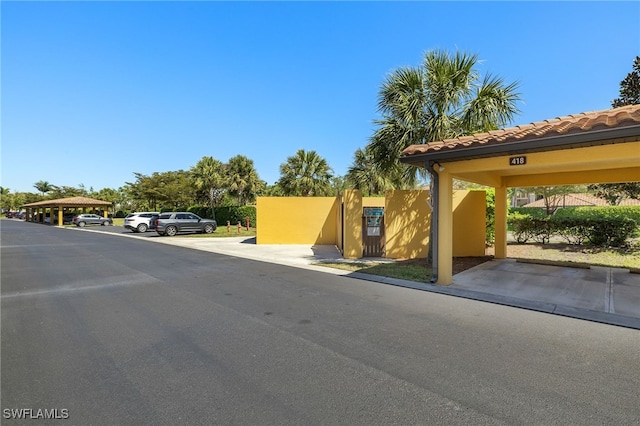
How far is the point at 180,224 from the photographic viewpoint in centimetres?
2300

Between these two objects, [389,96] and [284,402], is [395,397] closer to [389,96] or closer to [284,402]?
[284,402]

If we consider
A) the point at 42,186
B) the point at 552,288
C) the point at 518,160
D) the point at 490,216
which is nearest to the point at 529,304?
the point at 552,288

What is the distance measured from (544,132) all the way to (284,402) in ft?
20.8

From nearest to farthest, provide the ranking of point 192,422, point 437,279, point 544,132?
point 192,422 < point 544,132 < point 437,279

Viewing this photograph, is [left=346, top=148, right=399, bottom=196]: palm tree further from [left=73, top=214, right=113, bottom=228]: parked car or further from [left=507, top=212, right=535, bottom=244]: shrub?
[left=73, top=214, right=113, bottom=228]: parked car

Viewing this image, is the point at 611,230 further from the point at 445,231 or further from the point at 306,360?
the point at 306,360

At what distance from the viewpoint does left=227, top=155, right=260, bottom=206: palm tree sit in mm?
31047

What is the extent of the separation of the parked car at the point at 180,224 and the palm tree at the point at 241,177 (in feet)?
24.0

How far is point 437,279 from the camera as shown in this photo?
7777 millimetres

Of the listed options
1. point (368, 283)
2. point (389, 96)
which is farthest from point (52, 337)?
point (389, 96)

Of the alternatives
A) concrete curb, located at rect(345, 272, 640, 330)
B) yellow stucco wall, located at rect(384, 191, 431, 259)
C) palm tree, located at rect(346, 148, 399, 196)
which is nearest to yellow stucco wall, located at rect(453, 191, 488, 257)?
yellow stucco wall, located at rect(384, 191, 431, 259)

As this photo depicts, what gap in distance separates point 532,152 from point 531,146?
41 cm

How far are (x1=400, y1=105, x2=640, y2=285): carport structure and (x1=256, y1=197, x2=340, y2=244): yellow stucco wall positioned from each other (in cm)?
952

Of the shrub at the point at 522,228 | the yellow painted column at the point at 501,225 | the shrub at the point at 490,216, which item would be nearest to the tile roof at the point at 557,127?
the yellow painted column at the point at 501,225
